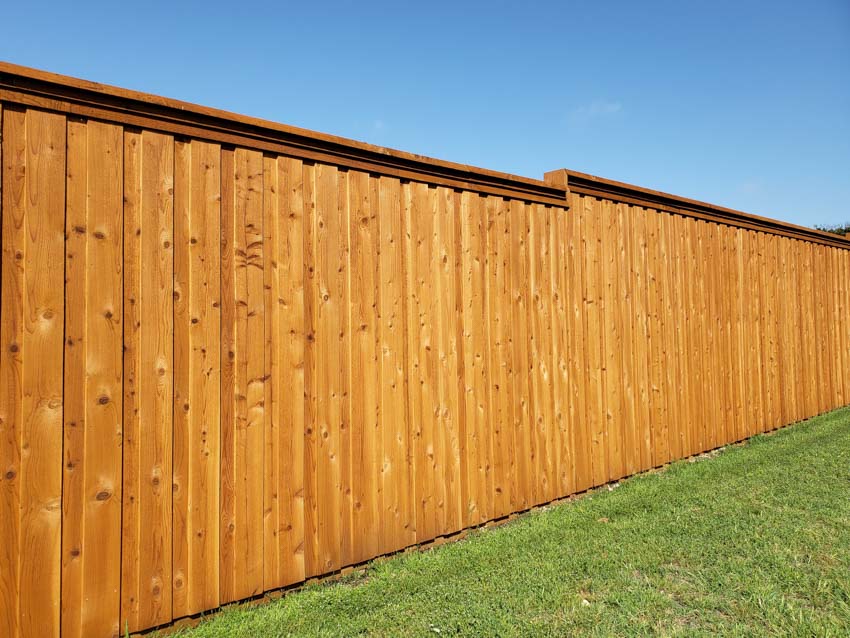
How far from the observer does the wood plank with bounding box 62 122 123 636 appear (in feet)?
8.08

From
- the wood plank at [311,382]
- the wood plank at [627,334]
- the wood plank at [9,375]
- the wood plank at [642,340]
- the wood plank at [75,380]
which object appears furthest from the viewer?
the wood plank at [642,340]

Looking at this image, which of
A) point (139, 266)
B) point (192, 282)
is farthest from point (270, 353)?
point (139, 266)

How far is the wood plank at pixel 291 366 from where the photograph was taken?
10.2 ft

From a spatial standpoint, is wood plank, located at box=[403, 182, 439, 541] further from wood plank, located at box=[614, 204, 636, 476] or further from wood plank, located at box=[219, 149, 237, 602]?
wood plank, located at box=[614, 204, 636, 476]

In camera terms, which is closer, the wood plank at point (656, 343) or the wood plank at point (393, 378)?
the wood plank at point (393, 378)

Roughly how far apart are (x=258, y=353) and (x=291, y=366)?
0.21m

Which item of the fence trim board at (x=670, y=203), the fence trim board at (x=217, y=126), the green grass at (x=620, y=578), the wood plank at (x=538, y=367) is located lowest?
the green grass at (x=620, y=578)

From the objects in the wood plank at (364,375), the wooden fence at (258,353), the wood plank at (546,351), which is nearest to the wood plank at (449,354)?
the wooden fence at (258,353)

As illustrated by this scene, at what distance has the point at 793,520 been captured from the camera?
12.8 feet

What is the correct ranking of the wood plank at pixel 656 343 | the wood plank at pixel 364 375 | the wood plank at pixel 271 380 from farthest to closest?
1. the wood plank at pixel 656 343
2. the wood plank at pixel 364 375
3. the wood plank at pixel 271 380

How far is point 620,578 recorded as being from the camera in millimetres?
3084

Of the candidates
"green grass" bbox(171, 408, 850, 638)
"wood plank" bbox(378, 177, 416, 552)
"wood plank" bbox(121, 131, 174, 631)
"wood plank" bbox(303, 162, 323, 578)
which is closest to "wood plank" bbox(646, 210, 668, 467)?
"green grass" bbox(171, 408, 850, 638)

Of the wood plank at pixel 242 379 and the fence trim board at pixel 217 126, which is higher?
the fence trim board at pixel 217 126

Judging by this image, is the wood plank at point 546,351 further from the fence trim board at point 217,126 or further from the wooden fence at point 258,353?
the fence trim board at point 217,126
